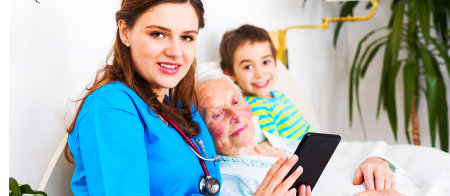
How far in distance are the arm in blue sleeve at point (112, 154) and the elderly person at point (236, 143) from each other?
0.40m

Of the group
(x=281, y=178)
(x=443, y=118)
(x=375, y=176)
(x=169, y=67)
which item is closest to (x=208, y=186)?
(x=281, y=178)

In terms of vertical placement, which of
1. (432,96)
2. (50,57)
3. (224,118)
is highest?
(50,57)

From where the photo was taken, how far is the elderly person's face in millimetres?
1328

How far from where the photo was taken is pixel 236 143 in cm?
133

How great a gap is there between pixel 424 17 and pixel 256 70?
118 cm

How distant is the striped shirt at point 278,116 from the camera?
153cm

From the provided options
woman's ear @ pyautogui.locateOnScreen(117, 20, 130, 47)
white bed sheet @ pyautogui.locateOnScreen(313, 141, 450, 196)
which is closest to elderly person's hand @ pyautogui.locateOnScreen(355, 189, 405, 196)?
white bed sheet @ pyautogui.locateOnScreen(313, 141, 450, 196)

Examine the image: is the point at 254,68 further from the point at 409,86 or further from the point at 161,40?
the point at 409,86

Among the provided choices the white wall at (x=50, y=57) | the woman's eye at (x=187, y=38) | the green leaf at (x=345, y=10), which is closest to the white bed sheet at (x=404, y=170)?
the woman's eye at (x=187, y=38)

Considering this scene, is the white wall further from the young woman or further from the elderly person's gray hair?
the elderly person's gray hair

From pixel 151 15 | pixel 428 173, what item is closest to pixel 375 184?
pixel 428 173

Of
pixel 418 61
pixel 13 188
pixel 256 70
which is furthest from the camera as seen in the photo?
pixel 418 61

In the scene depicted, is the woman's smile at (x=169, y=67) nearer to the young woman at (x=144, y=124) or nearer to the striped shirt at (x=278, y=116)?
the young woman at (x=144, y=124)

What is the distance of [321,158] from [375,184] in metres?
0.29
